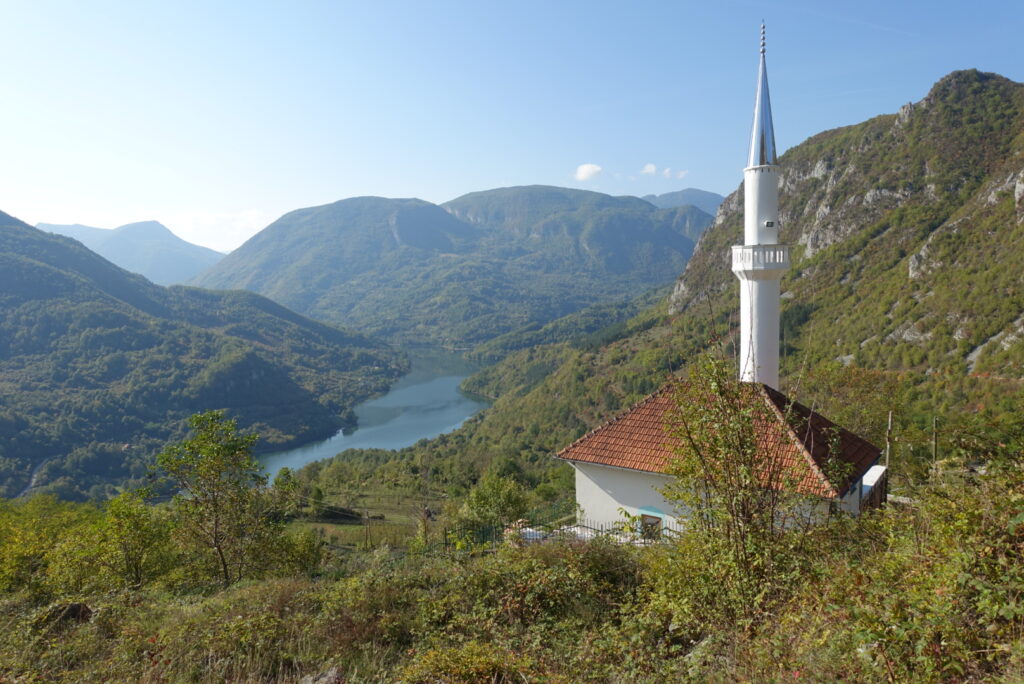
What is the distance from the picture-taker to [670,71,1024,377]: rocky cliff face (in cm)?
3609

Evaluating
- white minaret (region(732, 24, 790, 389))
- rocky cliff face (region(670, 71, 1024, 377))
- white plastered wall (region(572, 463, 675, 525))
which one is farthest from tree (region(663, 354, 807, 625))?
rocky cliff face (region(670, 71, 1024, 377))

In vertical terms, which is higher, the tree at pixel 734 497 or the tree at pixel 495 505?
the tree at pixel 734 497

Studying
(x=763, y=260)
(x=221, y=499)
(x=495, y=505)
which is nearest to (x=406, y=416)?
(x=495, y=505)

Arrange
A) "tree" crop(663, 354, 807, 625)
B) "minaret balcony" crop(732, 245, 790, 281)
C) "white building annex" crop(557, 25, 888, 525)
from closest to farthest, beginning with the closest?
1. "tree" crop(663, 354, 807, 625)
2. "white building annex" crop(557, 25, 888, 525)
3. "minaret balcony" crop(732, 245, 790, 281)

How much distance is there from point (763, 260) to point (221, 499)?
42.8ft

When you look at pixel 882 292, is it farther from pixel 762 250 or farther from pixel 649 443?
pixel 649 443

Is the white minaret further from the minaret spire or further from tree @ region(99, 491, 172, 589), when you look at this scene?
tree @ region(99, 491, 172, 589)

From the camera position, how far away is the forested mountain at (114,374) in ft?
211

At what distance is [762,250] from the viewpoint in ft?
41.1

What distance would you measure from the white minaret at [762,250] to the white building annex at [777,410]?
22 mm

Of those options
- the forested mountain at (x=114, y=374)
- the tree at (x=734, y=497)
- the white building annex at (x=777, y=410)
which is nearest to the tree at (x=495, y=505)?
the white building annex at (x=777, y=410)

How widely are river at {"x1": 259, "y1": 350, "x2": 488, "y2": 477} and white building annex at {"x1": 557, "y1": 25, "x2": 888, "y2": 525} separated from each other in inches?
2334

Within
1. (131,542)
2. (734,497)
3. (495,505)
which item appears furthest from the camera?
(495,505)

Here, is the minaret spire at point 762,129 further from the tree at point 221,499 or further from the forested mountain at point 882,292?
the tree at point 221,499
